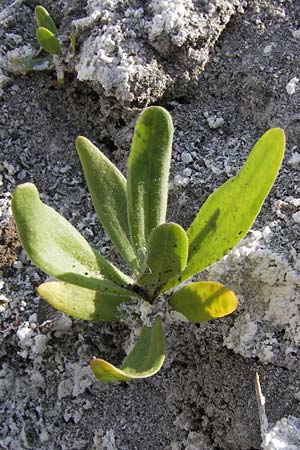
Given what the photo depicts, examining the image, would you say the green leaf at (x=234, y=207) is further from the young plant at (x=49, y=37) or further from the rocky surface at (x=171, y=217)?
the young plant at (x=49, y=37)

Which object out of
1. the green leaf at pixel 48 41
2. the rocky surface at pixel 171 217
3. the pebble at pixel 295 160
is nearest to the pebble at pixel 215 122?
the rocky surface at pixel 171 217

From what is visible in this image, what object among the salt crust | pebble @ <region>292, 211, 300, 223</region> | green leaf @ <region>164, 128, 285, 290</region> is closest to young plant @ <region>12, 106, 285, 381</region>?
green leaf @ <region>164, 128, 285, 290</region>

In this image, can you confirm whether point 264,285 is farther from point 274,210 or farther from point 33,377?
point 33,377

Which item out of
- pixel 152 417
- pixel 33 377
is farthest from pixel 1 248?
pixel 152 417

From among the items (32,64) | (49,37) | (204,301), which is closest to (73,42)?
(49,37)

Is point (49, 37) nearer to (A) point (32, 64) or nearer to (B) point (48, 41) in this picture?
(B) point (48, 41)

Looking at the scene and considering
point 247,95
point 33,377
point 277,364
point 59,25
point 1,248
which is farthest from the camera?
point 59,25

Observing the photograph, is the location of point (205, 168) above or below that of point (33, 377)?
above

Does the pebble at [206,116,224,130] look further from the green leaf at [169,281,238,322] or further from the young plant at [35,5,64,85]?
the green leaf at [169,281,238,322]
